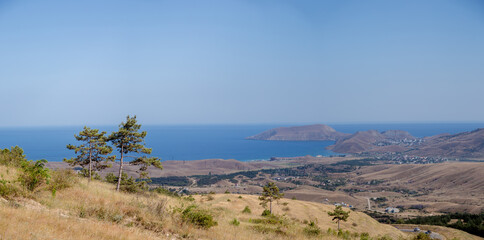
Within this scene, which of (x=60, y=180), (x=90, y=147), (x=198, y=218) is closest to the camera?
(x=198, y=218)

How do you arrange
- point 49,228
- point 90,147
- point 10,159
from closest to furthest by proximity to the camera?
point 49,228 < point 10,159 < point 90,147

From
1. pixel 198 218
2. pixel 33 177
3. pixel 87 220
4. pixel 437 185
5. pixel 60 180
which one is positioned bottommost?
pixel 437 185

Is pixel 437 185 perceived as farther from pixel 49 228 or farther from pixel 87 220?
pixel 49 228

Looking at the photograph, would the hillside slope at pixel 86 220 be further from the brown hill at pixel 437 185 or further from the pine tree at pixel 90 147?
the brown hill at pixel 437 185

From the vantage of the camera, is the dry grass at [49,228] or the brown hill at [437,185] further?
the brown hill at [437,185]

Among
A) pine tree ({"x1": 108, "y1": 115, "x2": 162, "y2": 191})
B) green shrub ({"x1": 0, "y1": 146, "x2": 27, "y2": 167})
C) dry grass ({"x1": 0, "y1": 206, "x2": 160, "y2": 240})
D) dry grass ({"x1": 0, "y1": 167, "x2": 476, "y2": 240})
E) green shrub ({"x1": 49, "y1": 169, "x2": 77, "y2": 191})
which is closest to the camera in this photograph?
dry grass ({"x1": 0, "y1": 206, "x2": 160, "y2": 240})

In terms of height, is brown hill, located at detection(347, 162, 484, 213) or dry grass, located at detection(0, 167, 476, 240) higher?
dry grass, located at detection(0, 167, 476, 240)

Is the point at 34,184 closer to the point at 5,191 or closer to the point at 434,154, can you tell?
the point at 5,191

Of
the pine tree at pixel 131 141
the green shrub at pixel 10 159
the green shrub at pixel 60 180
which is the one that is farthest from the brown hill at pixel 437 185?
the green shrub at pixel 10 159

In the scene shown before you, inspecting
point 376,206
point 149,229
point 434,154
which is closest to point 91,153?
point 149,229

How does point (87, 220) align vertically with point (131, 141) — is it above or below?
below

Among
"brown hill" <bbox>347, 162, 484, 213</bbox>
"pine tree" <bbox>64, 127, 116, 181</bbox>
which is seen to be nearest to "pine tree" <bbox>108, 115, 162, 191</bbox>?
"pine tree" <bbox>64, 127, 116, 181</bbox>

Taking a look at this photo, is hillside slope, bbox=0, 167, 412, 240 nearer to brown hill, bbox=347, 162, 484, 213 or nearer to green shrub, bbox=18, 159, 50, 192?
green shrub, bbox=18, 159, 50, 192

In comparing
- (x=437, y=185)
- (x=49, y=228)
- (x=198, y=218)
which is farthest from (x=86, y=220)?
(x=437, y=185)
